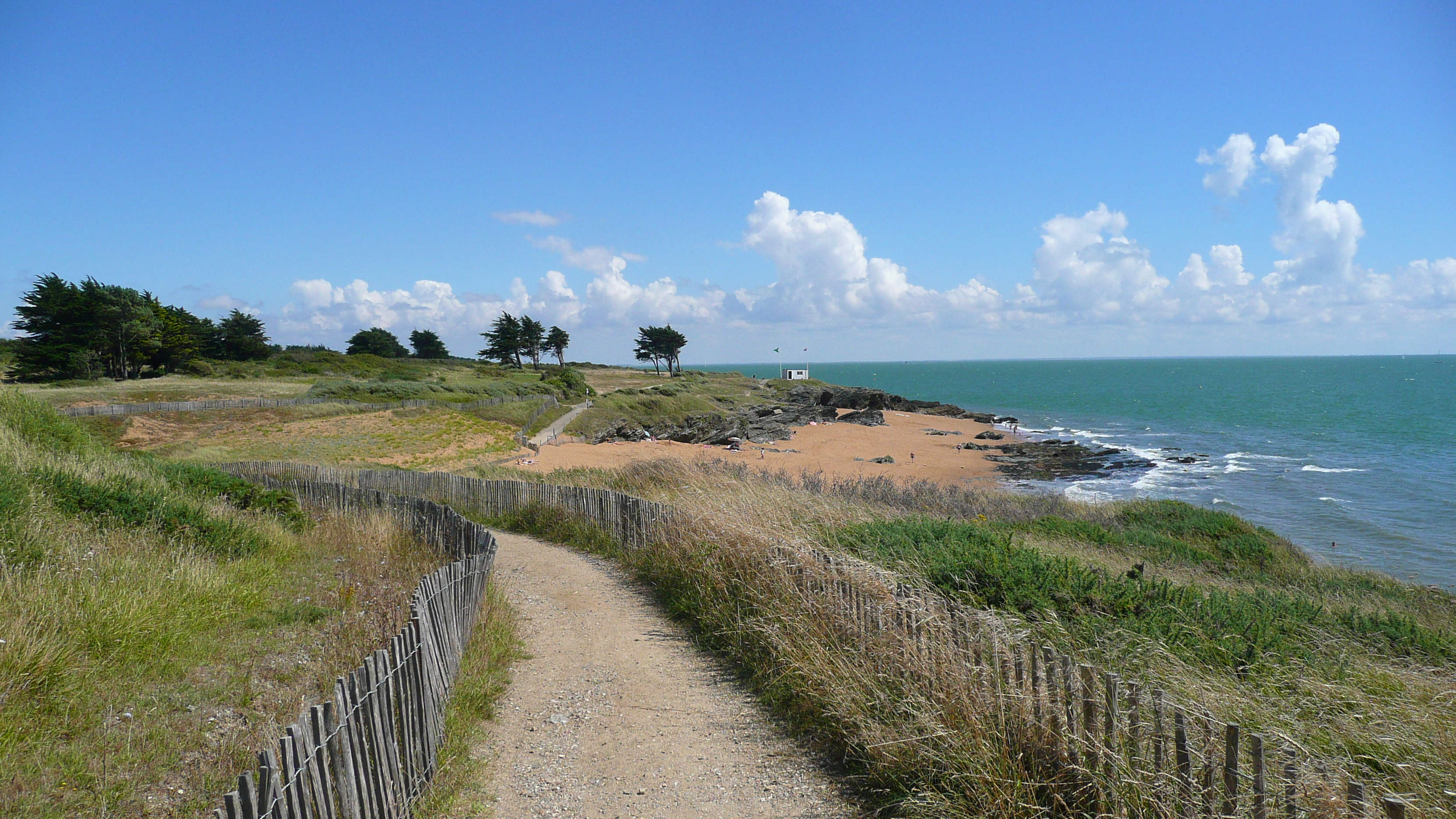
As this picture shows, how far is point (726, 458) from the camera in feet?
116

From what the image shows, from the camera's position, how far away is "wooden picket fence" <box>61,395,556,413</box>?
3503cm

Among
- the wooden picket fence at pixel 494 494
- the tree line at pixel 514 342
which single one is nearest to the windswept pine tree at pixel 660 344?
the tree line at pixel 514 342

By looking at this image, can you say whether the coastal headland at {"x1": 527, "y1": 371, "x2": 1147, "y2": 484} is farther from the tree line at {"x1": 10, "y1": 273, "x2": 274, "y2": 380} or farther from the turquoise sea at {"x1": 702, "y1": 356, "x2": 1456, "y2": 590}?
the tree line at {"x1": 10, "y1": 273, "x2": 274, "y2": 380}

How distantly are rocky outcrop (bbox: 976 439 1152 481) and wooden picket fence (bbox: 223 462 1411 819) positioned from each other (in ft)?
109

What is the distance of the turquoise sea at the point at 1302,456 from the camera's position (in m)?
24.0

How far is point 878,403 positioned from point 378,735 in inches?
2889

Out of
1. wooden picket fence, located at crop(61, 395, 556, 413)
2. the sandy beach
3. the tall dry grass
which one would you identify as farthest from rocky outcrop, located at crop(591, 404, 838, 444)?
the tall dry grass

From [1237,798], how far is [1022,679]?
1.26 m

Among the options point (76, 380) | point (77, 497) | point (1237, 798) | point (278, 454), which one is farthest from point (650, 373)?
point (1237, 798)

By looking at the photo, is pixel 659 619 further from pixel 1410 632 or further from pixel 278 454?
pixel 278 454

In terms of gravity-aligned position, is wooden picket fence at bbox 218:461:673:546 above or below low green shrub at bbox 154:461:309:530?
below

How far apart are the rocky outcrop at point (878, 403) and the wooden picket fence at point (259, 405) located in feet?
108

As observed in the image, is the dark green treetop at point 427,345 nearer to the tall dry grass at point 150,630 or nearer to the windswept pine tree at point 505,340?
the windswept pine tree at point 505,340

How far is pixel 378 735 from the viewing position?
4.05 metres
